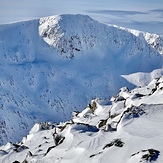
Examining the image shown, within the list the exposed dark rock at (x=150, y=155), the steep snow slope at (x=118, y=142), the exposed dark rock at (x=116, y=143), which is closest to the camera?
the exposed dark rock at (x=150, y=155)

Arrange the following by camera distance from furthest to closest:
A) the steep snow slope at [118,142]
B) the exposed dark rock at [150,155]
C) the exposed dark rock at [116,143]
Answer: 1. the exposed dark rock at [116,143]
2. the steep snow slope at [118,142]
3. the exposed dark rock at [150,155]

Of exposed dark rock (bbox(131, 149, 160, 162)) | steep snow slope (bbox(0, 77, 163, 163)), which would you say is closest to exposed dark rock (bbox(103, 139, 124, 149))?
steep snow slope (bbox(0, 77, 163, 163))

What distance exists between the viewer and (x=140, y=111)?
129ft

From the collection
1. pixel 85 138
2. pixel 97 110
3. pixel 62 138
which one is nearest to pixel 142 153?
pixel 85 138

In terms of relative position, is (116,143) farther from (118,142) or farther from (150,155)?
(150,155)

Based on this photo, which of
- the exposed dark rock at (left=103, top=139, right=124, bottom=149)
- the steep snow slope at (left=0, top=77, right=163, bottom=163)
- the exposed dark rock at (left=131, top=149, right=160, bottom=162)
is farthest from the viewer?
the exposed dark rock at (left=103, top=139, right=124, bottom=149)

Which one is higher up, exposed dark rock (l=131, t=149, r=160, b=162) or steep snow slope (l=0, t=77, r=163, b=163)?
exposed dark rock (l=131, t=149, r=160, b=162)

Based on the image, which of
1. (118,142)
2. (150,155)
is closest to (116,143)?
(118,142)

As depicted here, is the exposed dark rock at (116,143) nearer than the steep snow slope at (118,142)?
No

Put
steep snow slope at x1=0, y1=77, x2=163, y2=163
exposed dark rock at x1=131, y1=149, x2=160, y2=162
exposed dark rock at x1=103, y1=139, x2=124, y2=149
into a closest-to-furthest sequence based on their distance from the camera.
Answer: exposed dark rock at x1=131, y1=149, x2=160, y2=162 < steep snow slope at x1=0, y1=77, x2=163, y2=163 < exposed dark rock at x1=103, y1=139, x2=124, y2=149

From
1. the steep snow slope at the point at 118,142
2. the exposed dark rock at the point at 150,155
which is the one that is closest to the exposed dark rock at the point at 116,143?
the steep snow slope at the point at 118,142

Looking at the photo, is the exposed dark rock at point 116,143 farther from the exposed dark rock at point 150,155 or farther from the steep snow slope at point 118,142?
the exposed dark rock at point 150,155

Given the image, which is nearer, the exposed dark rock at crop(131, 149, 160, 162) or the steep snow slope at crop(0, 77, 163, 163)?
the exposed dark rock at crop(131, 149, 160, 162)

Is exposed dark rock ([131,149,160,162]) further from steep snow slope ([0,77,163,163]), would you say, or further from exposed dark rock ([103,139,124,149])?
exposed dark rock ([103,139,124,149])
